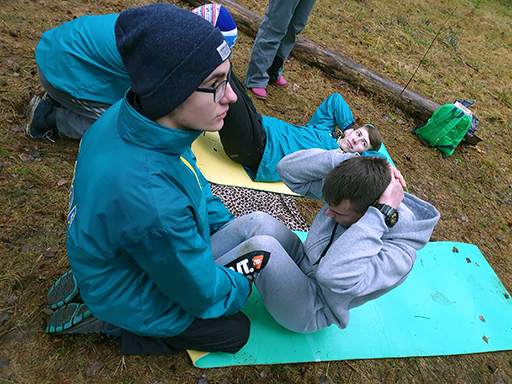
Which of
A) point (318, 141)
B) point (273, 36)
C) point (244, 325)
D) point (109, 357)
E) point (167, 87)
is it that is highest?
point (167, 87)

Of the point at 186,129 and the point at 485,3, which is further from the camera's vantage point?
the point at 485,3

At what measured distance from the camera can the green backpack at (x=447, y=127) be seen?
5.27 metres

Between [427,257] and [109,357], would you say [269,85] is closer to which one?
[427,257]

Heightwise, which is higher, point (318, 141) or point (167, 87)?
point (167, 87)

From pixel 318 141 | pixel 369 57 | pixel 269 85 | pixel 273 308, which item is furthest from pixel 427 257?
pixel 369 57

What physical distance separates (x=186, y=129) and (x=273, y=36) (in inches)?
158

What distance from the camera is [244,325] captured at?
2.45 m

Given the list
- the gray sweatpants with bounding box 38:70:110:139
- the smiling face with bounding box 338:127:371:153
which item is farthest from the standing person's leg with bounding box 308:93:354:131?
the gray sweatpants with bounding box 38:70:110:139

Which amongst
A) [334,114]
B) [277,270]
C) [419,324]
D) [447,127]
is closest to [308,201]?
[334,114]

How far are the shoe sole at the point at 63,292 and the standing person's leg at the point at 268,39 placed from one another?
3.97m

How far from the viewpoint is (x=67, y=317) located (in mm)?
2268

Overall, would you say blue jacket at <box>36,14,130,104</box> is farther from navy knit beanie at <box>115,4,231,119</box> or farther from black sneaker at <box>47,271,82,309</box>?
navy knit beanie at <box>115,4,231,119</box>

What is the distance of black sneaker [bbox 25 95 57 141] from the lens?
344cm

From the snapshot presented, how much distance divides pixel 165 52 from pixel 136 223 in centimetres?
71
